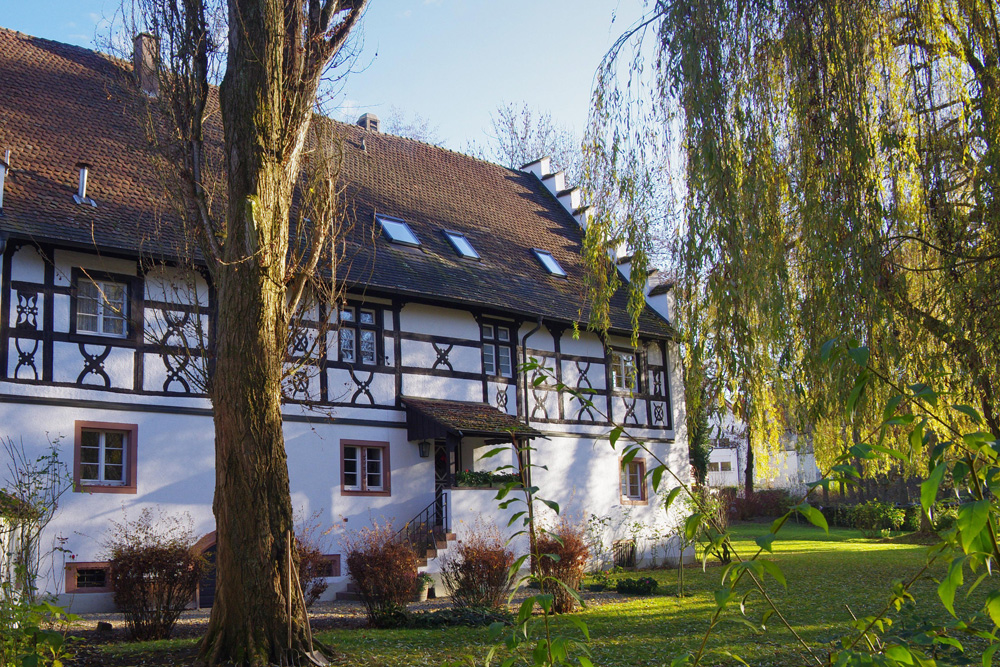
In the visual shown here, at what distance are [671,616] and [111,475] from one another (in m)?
8.34

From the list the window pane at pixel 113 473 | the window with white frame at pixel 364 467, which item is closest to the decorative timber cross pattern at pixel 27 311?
the window pane at pixel 113 473

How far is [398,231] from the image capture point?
18453 mm

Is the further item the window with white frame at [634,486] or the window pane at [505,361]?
the window with white frame at [634,486]

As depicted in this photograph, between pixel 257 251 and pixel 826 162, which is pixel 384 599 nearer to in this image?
pixel 257 251

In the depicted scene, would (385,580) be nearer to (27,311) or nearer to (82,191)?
(27,311)

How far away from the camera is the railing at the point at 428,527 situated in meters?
15.7

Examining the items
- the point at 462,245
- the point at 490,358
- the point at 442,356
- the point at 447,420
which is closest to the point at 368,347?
the point at 442,356

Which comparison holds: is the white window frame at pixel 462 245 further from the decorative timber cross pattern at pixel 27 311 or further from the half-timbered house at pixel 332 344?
the decorative timber cross pattern at pixel 27 311

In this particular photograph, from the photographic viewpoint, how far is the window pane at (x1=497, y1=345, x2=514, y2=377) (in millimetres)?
18688

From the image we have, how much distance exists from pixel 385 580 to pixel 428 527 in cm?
484

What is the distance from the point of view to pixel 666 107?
8727mm

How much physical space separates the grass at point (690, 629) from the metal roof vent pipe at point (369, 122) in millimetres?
13642

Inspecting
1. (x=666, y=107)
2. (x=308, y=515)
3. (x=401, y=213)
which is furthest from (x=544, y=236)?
(x=666, y=107)

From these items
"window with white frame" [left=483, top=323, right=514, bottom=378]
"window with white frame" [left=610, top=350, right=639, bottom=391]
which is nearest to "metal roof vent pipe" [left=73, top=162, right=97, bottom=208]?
"window with white frame" [left=483, top=323, right=514, bottom=378]
